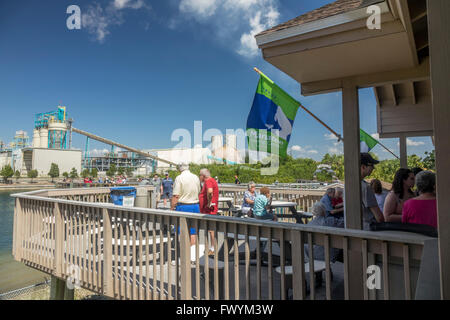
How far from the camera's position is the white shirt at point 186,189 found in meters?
4.35

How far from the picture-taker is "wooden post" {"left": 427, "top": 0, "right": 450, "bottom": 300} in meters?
1.15

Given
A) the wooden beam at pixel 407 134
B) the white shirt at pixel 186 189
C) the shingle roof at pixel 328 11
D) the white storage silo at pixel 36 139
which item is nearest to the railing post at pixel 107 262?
the white shirt at pixel 186 189

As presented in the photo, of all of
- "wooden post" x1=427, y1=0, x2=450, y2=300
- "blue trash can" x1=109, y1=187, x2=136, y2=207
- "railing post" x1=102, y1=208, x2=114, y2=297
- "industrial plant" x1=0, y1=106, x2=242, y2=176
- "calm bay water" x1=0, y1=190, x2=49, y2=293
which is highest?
"industrial plant" x1=0, y1=106, x2=242, y2=176

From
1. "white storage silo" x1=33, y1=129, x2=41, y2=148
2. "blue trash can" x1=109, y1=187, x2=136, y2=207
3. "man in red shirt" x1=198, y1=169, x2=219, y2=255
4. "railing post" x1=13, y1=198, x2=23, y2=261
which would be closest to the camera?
"man in red shirt" x1=198, y1=169, x2=219, y2=255

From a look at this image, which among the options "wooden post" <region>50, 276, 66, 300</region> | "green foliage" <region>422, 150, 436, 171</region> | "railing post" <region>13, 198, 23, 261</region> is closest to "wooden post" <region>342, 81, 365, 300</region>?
"railing post" <region>13, 198, 23, 261</region>

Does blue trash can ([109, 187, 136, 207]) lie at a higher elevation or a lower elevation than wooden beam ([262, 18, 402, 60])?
lower

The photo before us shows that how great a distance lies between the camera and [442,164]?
1.16 metres

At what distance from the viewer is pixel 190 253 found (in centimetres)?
293

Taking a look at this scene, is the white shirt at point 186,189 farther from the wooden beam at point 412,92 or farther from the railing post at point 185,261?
the wooden beam at point 412,92

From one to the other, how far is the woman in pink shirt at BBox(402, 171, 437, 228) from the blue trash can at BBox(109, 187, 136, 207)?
5.94 m

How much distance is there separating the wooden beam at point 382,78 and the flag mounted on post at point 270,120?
57cm

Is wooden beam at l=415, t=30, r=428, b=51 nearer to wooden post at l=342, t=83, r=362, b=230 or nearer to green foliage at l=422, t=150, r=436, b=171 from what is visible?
wooden post at l=342, t=83, r=362, b=230

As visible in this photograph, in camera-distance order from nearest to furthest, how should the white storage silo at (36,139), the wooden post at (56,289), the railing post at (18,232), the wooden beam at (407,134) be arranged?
the railing post at (18,232), the wooden post at (56,289), the wooden beam at (407,134), the white storage silo at (36,139)

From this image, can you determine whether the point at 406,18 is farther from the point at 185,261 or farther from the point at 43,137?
the point at 43,137
